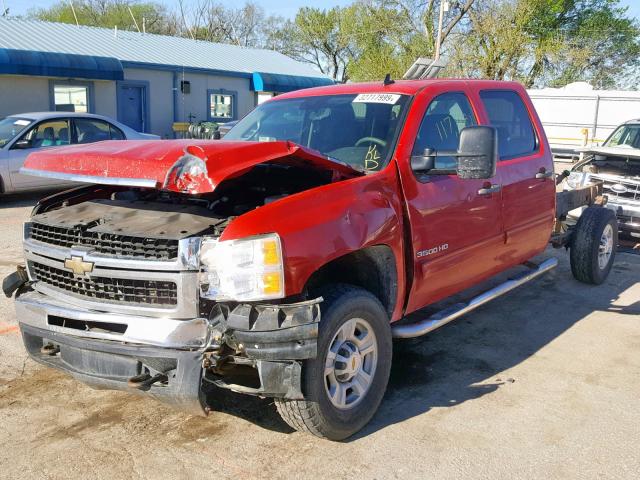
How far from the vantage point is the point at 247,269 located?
10.1 ft

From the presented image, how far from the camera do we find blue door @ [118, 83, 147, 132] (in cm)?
2275

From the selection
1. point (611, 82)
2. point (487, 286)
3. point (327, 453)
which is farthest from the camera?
point (611, 82)

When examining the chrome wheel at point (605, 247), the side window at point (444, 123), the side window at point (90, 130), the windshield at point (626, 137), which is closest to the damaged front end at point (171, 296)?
the side window at point (444, 123)

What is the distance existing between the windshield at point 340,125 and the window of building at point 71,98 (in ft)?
57.9

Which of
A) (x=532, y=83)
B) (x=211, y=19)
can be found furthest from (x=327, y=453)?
(x=211, y=19)

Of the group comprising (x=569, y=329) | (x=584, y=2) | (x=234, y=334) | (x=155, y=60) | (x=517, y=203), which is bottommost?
(x=569, y=329)

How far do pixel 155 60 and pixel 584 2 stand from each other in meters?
28.2

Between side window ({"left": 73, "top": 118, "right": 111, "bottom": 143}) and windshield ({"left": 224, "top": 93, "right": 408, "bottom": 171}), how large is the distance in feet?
26.9

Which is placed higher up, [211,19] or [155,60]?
[211,19]

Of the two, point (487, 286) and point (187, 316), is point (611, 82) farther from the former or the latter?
point (187, 316)

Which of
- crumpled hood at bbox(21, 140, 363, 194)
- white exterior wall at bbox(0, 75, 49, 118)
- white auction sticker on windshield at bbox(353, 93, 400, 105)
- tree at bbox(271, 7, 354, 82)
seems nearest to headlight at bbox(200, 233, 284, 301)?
crumpled hood at bbox(21, 140, 363, 194)

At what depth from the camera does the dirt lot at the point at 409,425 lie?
3.32 metres

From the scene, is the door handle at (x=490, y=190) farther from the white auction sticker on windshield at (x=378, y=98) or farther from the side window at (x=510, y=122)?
the white auction sticker on windshield at (x=378, y=98)

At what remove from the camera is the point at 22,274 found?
390 centimetres
